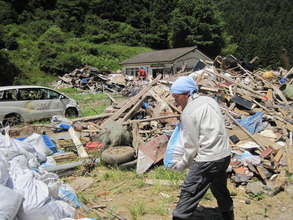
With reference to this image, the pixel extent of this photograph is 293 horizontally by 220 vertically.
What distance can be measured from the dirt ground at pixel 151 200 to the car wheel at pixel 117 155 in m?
0.26

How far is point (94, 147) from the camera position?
6.72 meters

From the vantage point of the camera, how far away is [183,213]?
2855mm

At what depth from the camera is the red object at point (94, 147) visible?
6543 millimetres

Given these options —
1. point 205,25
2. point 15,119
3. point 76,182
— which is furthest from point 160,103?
point 205,25

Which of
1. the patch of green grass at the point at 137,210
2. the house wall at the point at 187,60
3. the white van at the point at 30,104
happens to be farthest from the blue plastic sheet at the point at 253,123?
the house wall at the point at 187,60

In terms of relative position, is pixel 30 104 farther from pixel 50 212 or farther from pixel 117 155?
pixel 50 212

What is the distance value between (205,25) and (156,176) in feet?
121

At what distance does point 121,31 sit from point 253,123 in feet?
136

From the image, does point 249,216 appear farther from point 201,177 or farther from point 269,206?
point 201,177

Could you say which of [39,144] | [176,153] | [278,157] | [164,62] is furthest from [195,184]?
[164,62]

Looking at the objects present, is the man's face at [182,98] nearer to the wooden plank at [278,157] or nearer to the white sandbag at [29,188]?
the white sandbag at [29,188]

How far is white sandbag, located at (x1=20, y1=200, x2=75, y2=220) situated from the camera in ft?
9.51

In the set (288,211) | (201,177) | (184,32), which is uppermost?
(184,32)

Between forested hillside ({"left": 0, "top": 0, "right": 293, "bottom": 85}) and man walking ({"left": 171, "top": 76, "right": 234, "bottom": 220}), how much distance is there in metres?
25.7
